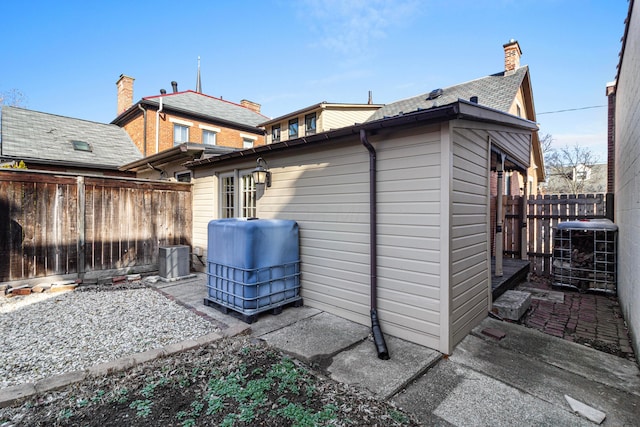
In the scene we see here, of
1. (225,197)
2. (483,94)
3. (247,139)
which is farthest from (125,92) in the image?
(483,94)

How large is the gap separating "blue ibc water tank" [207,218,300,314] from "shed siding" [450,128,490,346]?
2144 millimetres

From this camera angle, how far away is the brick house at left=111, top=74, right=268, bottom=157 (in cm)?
1318

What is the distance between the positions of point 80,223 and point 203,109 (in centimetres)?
1182

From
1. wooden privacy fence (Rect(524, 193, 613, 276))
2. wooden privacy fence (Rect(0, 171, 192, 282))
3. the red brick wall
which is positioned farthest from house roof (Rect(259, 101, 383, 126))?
wooden privacy fence (Rect(524, 193, 613, 276))

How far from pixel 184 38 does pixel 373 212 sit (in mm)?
9636

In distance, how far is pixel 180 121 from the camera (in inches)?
557

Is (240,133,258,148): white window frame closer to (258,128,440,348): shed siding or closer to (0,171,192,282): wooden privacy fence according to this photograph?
(0,171,192,282): wooden privacy fence

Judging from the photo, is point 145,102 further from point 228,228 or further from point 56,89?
point 228,228

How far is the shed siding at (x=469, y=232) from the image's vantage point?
3104 mm

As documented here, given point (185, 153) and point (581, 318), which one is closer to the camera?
point (581, 318)

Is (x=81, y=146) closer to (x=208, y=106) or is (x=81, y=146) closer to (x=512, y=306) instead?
(x=208, y=106)

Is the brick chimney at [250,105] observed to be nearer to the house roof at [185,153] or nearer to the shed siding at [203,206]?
the house roof at [185,153]

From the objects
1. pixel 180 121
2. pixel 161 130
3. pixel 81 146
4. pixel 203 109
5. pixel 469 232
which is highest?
pixel 203 109

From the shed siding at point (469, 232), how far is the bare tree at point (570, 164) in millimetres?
22661
